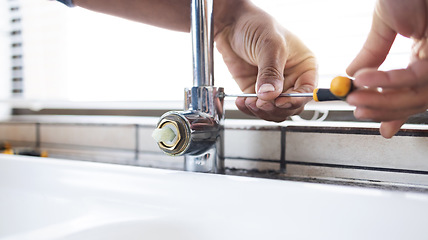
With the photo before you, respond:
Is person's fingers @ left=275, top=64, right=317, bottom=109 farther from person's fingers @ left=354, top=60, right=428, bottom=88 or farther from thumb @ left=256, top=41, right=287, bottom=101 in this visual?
person's fingers @ left=354, top=60, right=428, bottom=88

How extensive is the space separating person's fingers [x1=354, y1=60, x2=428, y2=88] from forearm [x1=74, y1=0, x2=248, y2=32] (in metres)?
0.35

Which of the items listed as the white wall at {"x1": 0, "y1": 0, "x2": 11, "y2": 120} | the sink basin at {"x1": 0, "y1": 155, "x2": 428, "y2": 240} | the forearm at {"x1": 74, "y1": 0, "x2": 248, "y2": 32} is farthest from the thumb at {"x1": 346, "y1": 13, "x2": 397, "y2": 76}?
the white wall at {"x1": 0, "y1": 0, "x2": 11, "y2": 120}

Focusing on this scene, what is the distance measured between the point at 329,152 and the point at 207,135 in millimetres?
194

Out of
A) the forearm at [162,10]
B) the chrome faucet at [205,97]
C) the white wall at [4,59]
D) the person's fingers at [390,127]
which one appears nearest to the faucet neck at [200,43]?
the chrome faucet at [205,97]

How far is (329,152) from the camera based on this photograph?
51cm

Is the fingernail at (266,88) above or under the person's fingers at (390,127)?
above

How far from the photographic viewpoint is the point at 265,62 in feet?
1.47

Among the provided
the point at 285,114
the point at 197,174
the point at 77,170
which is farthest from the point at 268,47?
the point at 77,170

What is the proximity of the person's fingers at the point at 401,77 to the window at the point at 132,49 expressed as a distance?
1.02 feet

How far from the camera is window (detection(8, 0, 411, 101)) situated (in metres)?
0.58

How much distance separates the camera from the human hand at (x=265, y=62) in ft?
1.43

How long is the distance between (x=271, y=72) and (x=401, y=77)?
19 cm

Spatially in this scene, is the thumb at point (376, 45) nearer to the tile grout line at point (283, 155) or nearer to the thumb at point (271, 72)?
the thumb at point (271, 72)

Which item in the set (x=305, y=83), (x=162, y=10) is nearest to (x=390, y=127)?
(x=305, y=83)
